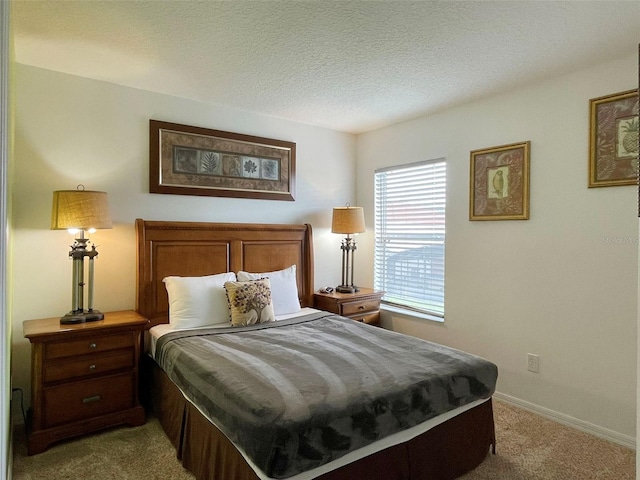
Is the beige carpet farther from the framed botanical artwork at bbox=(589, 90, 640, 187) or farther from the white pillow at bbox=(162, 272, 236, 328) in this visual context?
the framed botanical artwork at bbox=(589, 90, 640, 187)

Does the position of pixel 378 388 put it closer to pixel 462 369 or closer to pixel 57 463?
pixel 462 369

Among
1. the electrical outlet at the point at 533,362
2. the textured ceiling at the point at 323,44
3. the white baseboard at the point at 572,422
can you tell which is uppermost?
the textured ceiling at the point at 323,44

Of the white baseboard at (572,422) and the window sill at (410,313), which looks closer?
the white baseboard at (572,422)

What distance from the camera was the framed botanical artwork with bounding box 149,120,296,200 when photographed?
3.15 meters

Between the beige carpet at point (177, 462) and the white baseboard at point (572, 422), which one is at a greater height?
the white baseboard at point (572, 422)

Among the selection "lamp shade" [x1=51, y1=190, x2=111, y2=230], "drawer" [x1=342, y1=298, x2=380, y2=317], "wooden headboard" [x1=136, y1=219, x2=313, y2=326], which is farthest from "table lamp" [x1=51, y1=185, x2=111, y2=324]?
"drawer" [x1=342, y1=298, x2=380, y2=317]

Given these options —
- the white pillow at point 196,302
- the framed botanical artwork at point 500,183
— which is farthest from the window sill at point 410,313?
the white pillow at point 196,302

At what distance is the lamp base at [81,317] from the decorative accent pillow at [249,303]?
2.91 feet

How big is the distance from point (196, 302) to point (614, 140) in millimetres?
3090

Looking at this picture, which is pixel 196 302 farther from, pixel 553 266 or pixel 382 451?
pixel 553 266

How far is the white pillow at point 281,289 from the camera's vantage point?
324cm

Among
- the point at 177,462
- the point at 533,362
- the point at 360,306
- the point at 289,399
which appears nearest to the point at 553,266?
the point at 533,362

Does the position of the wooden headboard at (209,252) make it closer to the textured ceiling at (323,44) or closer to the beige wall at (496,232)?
the beige wall at (496,232)

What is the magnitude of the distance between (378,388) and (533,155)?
2205mm
